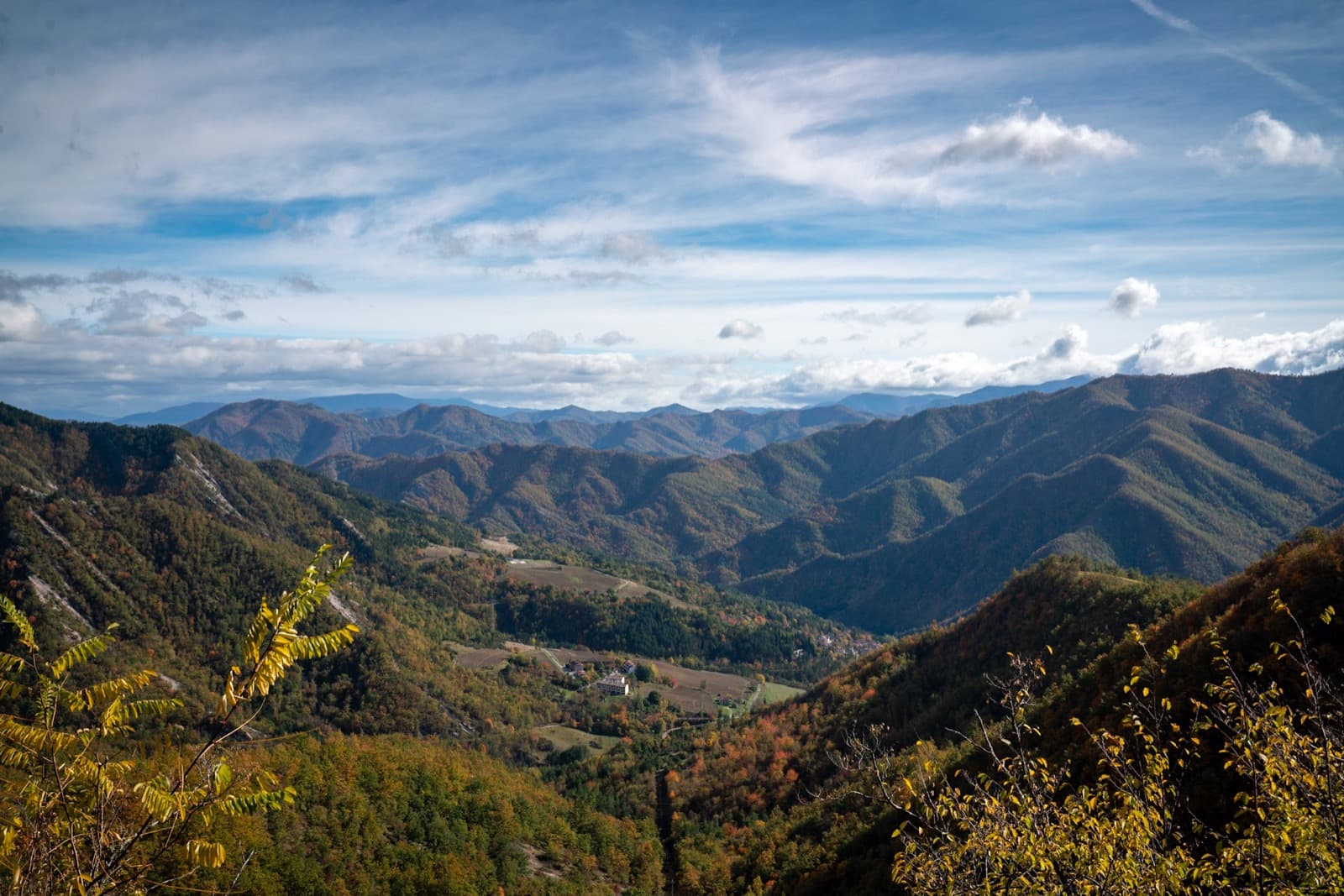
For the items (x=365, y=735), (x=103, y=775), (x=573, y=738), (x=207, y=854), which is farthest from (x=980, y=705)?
(x=365, y=735)

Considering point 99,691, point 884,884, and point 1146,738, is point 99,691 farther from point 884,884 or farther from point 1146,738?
point 884,884

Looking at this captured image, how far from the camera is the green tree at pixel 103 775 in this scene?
855cm

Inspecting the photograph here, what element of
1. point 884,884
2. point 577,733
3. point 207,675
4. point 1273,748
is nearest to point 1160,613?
point 884,884

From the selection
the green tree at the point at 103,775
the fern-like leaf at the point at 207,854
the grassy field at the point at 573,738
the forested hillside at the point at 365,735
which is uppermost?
the green tree at the point at 103,775

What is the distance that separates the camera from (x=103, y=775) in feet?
31.0

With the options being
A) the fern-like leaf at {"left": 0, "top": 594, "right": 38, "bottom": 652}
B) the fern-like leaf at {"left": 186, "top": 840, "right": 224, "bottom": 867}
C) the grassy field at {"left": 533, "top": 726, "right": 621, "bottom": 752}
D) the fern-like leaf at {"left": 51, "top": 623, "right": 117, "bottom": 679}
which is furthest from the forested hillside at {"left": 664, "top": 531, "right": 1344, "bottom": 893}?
the grassy field at {"left": 533, "top": 726, "right": 621, "bottom": 752}

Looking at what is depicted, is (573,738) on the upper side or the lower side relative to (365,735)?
lower

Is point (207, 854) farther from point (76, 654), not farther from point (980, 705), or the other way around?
point (980, 705)

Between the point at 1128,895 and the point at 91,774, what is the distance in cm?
1706

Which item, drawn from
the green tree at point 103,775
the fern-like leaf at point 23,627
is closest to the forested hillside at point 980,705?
the green tree at point 103,775

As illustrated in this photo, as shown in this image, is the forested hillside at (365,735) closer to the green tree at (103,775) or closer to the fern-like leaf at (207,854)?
the green tree at (103,775)

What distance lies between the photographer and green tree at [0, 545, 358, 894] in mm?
8547

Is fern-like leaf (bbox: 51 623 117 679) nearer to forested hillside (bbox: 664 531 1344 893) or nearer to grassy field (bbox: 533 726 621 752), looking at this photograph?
forested hillside (bbox: 664 531 1344 893)

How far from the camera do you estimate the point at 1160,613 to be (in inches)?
2790
